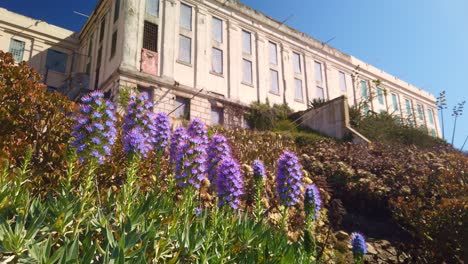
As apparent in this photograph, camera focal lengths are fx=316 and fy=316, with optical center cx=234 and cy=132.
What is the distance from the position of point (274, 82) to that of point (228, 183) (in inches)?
929

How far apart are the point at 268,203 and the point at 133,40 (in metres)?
16.1

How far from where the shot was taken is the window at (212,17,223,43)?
2408 centimetres

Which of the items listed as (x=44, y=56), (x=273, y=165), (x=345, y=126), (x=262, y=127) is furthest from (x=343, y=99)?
(x=44, y=56)

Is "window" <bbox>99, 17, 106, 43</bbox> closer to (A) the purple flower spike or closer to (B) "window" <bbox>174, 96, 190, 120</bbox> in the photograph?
(B) "window" <bbox>174, 96, 190, 120</bbox>

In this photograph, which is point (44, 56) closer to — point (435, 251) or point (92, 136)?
point (92, 136)

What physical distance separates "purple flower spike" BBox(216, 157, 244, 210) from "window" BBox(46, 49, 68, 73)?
27296mm

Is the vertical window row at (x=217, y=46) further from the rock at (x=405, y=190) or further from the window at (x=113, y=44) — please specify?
the rock at (x=405, y=190)

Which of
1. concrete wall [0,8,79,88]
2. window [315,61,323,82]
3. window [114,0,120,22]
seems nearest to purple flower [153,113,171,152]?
window [114,0,120,22]

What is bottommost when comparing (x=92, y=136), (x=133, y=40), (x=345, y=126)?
(x=92, y=136)

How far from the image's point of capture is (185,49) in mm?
22031

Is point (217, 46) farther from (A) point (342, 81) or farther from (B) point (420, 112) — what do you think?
(B) point (420, 112)

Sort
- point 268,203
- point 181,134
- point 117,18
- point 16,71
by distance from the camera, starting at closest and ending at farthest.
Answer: point 181,134 < point 16,71 < point 268,203 < point 117,18

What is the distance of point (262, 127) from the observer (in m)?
22.7

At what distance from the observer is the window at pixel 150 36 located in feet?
66.8
